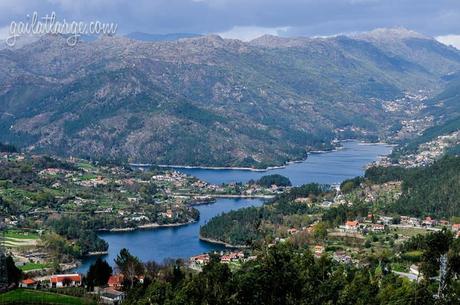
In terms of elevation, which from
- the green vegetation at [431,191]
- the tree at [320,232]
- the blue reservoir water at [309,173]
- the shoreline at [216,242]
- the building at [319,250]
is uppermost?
the blue reservoir water at [309,173]

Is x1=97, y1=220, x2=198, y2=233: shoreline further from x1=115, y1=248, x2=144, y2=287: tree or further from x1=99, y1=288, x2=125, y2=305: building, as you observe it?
x1=99, y1=288, x2=125, y2=305: building

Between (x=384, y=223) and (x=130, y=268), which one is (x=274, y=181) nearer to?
(x=384, y=223)

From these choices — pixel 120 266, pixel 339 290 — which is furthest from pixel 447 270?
pixel 120 266

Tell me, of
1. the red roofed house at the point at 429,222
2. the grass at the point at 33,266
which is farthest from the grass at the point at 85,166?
the red roofed house at the point at 429,222

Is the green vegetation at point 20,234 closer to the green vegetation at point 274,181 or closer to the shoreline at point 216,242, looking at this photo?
the shoreline at point 216,242

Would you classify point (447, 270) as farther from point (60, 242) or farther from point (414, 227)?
point (60, 242)

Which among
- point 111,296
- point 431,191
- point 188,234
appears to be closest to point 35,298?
point 111,296
